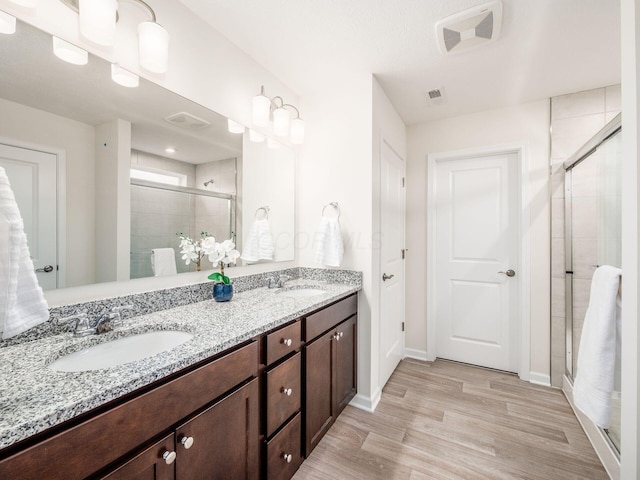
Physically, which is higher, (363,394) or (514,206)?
(514,206)

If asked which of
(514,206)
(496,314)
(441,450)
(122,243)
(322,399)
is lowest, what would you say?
(441,450)

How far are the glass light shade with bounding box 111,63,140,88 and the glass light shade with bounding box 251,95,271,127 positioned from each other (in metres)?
0.70

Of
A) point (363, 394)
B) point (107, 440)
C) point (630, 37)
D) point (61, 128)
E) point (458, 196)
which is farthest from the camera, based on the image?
point (458, 196)

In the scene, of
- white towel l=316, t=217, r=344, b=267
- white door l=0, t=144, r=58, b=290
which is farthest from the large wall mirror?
white towel l=316, t=217, r=344, b=267

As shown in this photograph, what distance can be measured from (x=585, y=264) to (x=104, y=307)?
2905 mm

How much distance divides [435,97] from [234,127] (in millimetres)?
1657

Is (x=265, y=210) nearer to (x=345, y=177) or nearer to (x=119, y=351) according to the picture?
(x=345, y=177)

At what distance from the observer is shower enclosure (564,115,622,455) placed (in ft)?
5.27

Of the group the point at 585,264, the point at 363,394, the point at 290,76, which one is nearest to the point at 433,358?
the point at 363,394

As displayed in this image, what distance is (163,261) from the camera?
1.40 meters

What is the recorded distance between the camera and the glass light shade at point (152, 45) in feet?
3.94

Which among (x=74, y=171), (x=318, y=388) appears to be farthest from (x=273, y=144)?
(x=318, y=388)

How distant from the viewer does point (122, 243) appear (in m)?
1.24

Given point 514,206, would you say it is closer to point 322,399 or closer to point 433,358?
point 433,358
